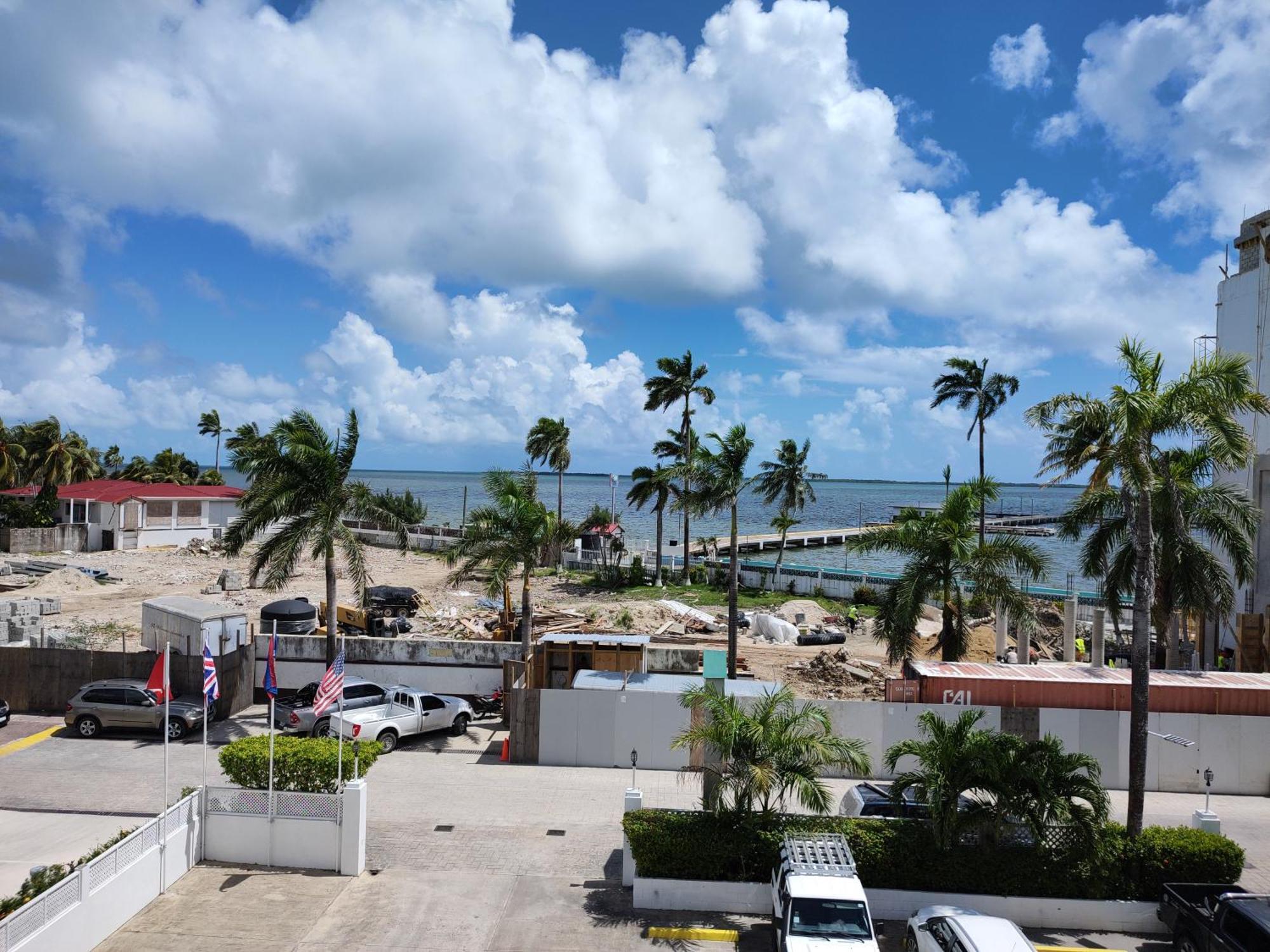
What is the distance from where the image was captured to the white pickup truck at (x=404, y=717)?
2159cm

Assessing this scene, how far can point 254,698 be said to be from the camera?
2552cm

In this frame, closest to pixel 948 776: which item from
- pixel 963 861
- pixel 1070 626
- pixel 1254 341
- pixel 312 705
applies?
pixel 963 861

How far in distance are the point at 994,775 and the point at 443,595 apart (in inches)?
1327

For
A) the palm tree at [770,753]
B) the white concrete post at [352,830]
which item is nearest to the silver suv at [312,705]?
the white concrete post at [352,830]

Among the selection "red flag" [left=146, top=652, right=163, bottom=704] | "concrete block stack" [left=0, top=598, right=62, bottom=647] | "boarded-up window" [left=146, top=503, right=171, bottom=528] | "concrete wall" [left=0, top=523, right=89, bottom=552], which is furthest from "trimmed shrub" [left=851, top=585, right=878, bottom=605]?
"concrete wall" [left=0, top=523, right=89, bottom=552]

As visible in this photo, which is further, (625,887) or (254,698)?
(254,698)

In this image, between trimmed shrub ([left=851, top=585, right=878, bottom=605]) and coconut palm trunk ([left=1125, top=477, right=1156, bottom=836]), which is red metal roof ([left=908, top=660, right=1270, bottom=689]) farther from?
trimmed shrub ([left=851, top=585, right=878, bottom=605])

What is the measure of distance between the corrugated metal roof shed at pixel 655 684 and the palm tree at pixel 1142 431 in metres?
8.26

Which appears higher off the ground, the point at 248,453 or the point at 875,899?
the point at 248,453

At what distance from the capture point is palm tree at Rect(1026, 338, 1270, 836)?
44.9 feet

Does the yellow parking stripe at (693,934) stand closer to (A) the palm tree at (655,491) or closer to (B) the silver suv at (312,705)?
(B) the silver suv at (312,705)

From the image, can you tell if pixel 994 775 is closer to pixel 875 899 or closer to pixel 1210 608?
pixel 875 899

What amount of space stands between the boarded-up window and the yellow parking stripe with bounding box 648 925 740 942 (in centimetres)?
5647

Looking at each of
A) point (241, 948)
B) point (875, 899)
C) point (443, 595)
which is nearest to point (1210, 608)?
point (875, 899)
